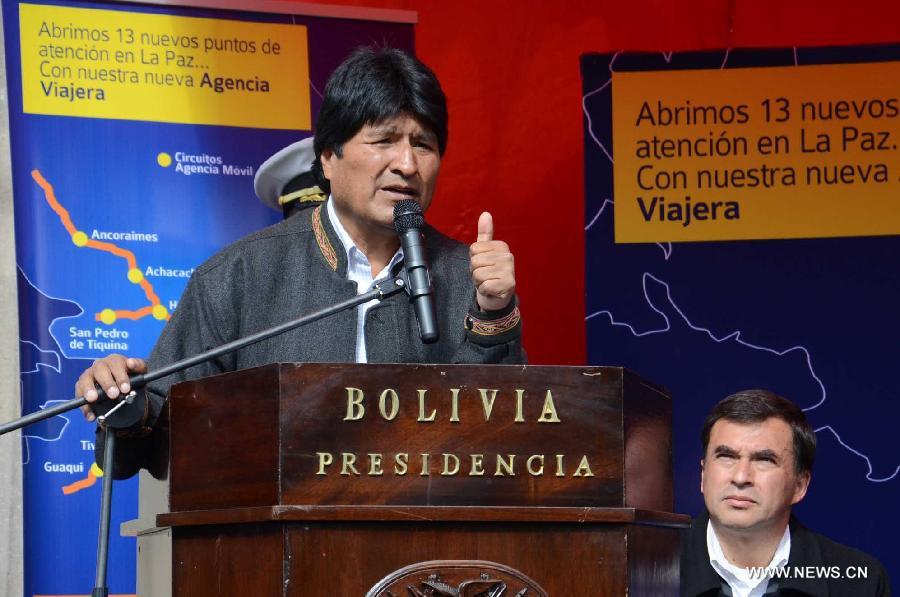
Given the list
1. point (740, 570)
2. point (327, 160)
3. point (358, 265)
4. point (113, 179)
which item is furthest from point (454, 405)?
point (113, 179)

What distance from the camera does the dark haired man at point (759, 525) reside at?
10.3 feet

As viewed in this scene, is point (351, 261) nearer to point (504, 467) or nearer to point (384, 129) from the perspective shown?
point (384, 129)

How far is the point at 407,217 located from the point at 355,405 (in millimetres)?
398

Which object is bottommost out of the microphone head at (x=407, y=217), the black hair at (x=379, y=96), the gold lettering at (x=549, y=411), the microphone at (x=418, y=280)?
the gold lettering at (x=549, y=411)

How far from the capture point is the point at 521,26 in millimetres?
4457

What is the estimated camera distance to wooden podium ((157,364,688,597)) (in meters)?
1.87

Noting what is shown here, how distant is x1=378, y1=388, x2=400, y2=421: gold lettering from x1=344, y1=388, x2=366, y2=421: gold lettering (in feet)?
0.08

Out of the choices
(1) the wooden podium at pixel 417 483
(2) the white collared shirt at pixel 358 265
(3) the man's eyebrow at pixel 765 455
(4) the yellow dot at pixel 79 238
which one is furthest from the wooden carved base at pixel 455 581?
(4) the yellow dot at pixel 79 238

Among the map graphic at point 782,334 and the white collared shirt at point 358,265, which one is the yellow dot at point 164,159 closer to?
the map graphic at point 782,334

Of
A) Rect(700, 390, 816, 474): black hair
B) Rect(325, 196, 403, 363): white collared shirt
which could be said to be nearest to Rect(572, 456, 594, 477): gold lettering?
Rect(325, 196, 403, 363): white collared shirt

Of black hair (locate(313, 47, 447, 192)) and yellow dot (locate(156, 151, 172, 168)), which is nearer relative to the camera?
black hair (locate(313, 47, 447, 192))

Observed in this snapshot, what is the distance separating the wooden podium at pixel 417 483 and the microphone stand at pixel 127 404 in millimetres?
88

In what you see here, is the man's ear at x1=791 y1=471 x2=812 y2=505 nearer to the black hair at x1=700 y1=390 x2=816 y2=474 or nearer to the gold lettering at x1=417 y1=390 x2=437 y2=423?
the black hair at x1=700 y1=390 x2=816 y2=474

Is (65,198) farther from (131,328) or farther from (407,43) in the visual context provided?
(407,43)
